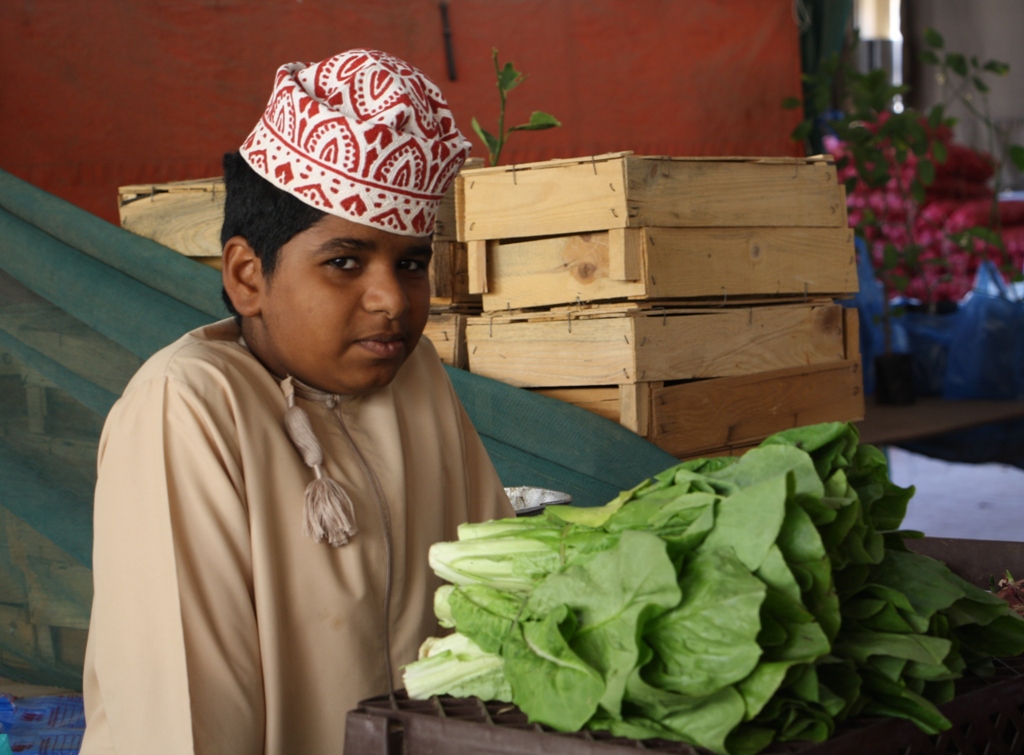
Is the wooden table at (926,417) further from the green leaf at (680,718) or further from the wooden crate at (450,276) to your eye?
the green leaf at (680,718)

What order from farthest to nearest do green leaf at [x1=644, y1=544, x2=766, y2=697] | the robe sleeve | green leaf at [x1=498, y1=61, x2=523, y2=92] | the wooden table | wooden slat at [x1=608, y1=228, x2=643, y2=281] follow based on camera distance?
1. the wooden table
2. green leaf at [x1=498, y1=61, x2=523, y2=92]
3. wooden slat at [x1=608, y1=228, x2=643, y2=281]
4. the robe sleeve
5. green leaf at [x1=644, y1=544, x2=766, y2=697]

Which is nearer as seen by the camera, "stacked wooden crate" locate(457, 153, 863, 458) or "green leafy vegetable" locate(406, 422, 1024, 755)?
"green leafy vegetable" locate(406, 422, 1024, 755)

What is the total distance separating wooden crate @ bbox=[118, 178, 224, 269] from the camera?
118 inches

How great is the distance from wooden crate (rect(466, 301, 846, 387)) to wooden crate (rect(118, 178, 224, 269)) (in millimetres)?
781

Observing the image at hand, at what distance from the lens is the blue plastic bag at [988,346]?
19.5 ft

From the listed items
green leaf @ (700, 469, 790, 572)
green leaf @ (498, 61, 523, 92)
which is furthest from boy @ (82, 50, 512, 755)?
green leaf @ (498, 61, 523, 92)

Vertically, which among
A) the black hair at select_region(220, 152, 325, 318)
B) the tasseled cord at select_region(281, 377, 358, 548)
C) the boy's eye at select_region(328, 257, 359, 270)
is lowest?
the tasseled cord at select_region(281, 377, 358, 548)

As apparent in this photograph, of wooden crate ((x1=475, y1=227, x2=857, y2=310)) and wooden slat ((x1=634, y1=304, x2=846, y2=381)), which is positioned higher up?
wooden crate ((x1=475, y1=227, x2=857, y2=310))

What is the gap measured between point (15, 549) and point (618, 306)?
1.55 metres

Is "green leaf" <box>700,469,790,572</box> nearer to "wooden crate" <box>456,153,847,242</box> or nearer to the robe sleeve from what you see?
the robe sleeve

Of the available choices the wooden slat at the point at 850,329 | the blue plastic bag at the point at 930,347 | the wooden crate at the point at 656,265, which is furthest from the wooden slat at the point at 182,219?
the blue plastic bag at the point at 930,347

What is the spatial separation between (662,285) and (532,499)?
2.43 ft

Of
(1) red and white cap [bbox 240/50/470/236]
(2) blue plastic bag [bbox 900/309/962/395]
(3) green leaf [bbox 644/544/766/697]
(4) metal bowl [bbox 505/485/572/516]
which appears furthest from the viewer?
(2) blue plastic bag [bbox 900/309/962/395]

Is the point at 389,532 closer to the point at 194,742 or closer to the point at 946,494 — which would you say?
the point at 194,742
